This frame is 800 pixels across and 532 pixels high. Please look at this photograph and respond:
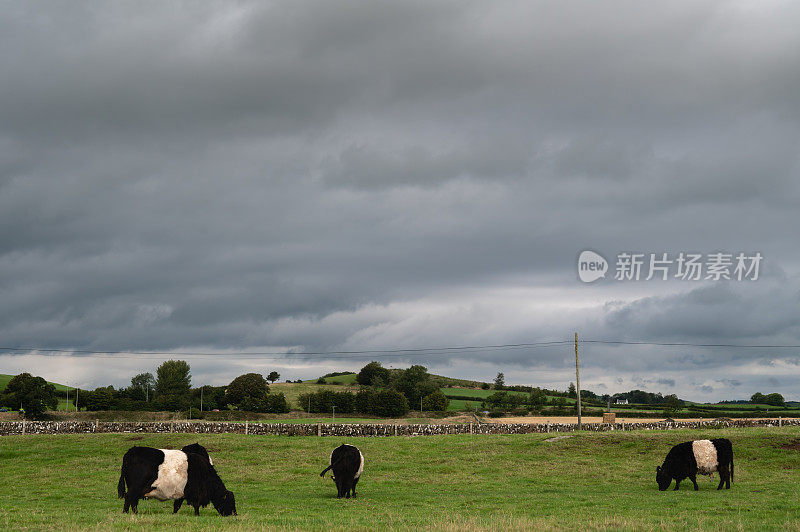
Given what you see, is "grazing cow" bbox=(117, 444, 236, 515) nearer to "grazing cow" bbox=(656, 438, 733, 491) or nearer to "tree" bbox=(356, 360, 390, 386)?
"grazing cow" bbox=(656, 438, 733, 491)

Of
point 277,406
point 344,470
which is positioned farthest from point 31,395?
point 344,470

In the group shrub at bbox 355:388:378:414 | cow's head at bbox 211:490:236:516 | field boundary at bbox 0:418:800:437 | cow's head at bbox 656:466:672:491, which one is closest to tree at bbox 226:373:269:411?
shrub at bbox 355:388:378:414

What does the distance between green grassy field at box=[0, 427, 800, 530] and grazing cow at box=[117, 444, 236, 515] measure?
29.9 inches

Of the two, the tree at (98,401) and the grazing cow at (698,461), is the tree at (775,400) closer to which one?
the grazing cow at (698,461)

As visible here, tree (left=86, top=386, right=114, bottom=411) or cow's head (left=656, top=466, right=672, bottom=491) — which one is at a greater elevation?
cow's head (left=656, top=466, right=672, bottom=491)

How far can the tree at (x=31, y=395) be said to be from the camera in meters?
120

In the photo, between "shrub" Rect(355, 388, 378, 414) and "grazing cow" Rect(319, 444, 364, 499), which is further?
"shrub" Rect(355, 388, 378, 414)

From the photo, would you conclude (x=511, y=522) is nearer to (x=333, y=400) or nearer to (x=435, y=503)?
(x=435, y=503)

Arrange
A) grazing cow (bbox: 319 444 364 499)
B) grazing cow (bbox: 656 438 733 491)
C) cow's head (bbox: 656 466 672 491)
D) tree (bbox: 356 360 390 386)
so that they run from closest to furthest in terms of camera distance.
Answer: grazing cow (bbox: 319 444 364 499) < grazing cow (bbox: 656 438 733 491) < cow's head (bbox: 656 466 672 491) < tree (bbox: 356 360 390 386)

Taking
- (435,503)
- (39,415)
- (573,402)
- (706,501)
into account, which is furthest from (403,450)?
(573,402)

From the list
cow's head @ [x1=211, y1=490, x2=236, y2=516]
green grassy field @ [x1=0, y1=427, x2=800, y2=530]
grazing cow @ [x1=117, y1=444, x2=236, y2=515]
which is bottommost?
green grassy field @ [x1=0, y1=427, x2=800, y2=530]

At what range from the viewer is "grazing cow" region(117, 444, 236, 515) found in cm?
2105

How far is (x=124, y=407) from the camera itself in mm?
142000

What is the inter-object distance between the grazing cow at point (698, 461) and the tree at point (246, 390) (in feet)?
393
